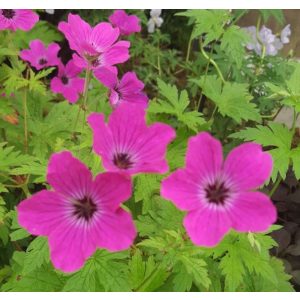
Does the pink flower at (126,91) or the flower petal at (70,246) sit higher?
the pink flower at (126,91)

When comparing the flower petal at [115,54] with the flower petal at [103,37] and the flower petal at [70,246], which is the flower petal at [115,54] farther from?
the flower petal at [70,246]

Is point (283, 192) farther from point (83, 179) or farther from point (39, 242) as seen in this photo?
point (83, 179)

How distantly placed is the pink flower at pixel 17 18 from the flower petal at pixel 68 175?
80 cm

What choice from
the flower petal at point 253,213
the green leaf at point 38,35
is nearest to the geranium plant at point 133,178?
the flower petal at point 253,213

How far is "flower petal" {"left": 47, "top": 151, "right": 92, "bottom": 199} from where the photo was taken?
0.75m

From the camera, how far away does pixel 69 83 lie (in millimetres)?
1821

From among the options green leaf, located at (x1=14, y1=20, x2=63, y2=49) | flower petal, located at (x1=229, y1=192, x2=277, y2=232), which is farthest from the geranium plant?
green leaf, located at (x1=14, y1=20, x2=63, y2=49)

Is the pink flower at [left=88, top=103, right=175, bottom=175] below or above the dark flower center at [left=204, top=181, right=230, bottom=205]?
above

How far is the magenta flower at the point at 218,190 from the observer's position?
2.41 feet

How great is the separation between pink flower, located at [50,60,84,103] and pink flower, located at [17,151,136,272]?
1041mm

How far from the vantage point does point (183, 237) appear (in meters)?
0.98

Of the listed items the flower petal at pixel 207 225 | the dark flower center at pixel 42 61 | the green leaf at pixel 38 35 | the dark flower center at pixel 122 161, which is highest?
the dark flower center at pixel 122 161

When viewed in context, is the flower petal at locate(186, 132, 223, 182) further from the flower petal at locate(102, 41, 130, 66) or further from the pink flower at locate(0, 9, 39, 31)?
the pink flower at locate(0, 9, 39, 31)
